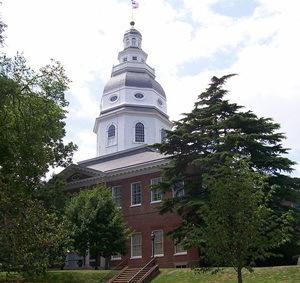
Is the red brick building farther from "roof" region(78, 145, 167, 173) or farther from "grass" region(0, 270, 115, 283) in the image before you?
"grass" region(0, 270, 115, 283)

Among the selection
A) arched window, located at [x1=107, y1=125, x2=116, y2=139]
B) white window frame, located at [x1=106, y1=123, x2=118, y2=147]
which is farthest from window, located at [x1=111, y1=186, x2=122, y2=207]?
arched window, located at [x1=107, y1=125, x2=116, y2=139]

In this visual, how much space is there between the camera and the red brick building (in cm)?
4019

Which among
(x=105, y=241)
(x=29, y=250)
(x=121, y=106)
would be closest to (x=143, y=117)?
(x=121, y=106)

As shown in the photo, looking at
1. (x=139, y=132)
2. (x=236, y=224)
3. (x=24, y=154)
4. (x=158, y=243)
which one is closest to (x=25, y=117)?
(x=24, y=154)

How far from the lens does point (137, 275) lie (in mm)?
32969

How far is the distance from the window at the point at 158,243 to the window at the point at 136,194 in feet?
10.4

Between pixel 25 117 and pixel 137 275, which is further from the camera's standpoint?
pixel 137 275

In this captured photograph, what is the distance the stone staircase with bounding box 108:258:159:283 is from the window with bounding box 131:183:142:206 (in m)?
8.29

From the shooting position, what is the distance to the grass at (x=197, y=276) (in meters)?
26.2

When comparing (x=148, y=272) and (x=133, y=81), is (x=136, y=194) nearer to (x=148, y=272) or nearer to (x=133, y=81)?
(x=148, y=272)

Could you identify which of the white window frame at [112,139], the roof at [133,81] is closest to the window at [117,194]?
the white window frame at [112,139]

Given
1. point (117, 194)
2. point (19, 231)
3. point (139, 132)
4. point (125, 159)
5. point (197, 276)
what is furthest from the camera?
point (139, 132)

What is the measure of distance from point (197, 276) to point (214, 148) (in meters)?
7.62

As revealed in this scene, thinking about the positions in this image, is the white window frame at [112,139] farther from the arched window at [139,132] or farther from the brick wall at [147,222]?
the brick wall at [147,222]
